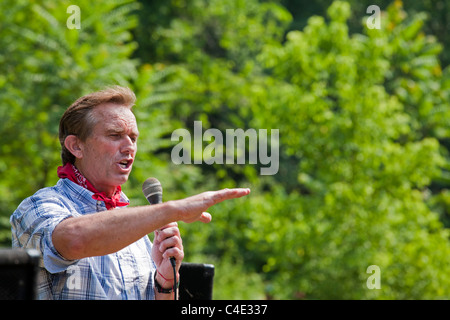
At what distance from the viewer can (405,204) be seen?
6887 mm

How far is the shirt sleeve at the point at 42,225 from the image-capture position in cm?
181

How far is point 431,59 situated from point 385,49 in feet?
2.89

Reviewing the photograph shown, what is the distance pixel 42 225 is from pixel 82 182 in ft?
0.99

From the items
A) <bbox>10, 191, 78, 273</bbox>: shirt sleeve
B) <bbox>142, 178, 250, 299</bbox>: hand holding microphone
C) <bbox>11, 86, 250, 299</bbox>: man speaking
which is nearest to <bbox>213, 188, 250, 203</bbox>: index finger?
<bbox>142, 178, 250, 299</bbox>: hand holding microphone

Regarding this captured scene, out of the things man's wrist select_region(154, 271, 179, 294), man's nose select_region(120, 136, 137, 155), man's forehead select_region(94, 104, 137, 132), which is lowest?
man's wrist select_region(154, 271, 179, 294)

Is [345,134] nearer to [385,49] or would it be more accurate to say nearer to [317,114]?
[317,114]

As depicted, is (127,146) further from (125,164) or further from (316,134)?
(316,134)

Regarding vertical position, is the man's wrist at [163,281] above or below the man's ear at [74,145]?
below

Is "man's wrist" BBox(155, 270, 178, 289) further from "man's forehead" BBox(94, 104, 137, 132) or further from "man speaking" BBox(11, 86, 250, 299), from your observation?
"man's forehead" BBox(94, 104, 137, 132)

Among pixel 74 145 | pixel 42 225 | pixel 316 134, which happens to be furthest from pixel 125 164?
pixel 316 134

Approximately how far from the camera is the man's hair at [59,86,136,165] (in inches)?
82.6

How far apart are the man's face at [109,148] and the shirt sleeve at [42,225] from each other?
170 millimetres

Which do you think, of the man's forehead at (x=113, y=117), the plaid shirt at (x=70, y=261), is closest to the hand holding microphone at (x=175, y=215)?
the plaid shirt at (x=70, y=261)

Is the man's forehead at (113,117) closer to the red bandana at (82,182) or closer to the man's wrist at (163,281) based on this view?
the red bandana at (82,182)
